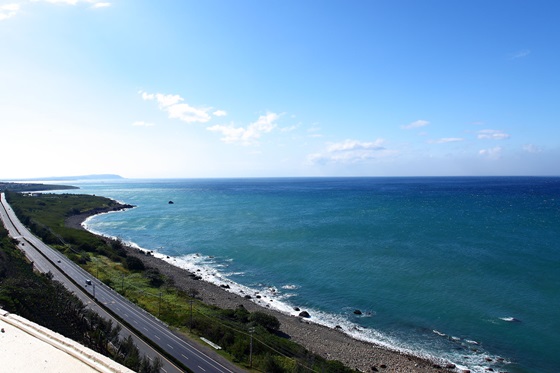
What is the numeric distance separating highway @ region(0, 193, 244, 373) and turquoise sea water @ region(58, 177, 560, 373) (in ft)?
57.6

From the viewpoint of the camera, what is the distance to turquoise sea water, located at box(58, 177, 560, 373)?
121 ft

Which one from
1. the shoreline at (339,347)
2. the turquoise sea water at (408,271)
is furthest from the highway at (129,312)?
the turquoise sea water at (408,271)

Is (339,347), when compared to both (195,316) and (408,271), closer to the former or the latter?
(195,316)

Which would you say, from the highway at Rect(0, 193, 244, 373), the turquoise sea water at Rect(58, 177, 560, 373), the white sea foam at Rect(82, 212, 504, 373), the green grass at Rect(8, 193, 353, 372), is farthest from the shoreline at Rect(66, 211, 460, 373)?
the highway at Rect(0, 193, 244, 373)

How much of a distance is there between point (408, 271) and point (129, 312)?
4304 cm

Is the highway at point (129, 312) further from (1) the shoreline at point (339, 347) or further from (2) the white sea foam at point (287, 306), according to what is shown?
(2) the white sea foam at point (287, 306)

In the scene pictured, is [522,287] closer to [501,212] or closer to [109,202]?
[501,212]

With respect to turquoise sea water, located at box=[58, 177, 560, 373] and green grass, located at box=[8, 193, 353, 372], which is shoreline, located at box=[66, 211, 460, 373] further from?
green grass, located at box=[8, 193, 353, 372]

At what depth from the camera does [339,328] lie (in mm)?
39625

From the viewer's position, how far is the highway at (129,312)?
2731cm

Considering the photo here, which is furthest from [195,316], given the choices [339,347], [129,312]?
[339,347]

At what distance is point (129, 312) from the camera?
36250 millimetres

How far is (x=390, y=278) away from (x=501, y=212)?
84228mm

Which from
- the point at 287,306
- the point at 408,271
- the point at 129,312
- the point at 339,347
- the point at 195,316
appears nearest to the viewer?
the point at 339,347
